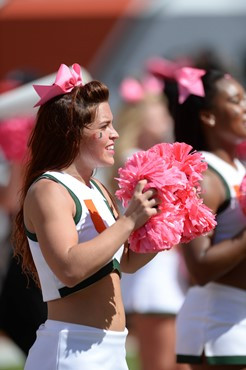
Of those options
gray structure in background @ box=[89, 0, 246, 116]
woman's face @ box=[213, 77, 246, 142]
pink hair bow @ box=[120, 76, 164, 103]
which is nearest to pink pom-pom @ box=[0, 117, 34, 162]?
pink hair bow @ box=[120, 76, 164, 103]

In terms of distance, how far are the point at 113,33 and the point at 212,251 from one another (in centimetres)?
876

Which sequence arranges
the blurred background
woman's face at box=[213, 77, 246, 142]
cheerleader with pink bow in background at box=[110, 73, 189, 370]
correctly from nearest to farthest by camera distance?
woman's face at box=[213, 77, 246, 142], cheerleader with pink bow in background at box=[110, 73, 189, 370], the blurred background

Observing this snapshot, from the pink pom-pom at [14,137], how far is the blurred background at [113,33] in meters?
5.89

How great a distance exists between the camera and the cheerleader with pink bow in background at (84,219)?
3275mm

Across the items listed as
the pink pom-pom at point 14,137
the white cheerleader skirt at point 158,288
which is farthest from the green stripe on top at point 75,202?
the pink pom-pom at point 14,137

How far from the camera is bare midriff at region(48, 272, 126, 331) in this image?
342 cm

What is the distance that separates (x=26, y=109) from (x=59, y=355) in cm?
312

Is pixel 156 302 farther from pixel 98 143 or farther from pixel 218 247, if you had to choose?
pixel 98 143

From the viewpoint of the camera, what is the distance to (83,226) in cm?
344

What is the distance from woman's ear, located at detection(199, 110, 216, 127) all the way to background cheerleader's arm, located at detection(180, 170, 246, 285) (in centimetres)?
31

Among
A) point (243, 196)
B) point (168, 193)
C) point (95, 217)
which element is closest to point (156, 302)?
point (243, 196)

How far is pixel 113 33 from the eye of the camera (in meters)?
12.8

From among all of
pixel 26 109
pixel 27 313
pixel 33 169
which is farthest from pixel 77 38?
pixel 33 169

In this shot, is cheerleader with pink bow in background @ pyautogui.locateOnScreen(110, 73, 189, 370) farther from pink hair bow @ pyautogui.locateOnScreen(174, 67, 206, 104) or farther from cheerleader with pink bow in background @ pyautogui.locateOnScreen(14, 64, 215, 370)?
cheerleader with pink bow in background @ pyautogui.locateOnScreen(14, 64, 215, 370)
